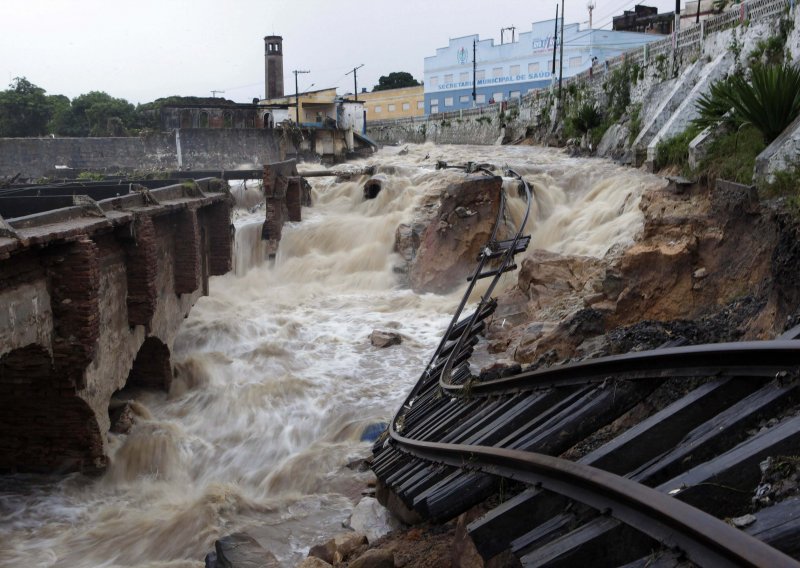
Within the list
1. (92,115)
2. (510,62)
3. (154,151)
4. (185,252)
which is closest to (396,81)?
(510,62)

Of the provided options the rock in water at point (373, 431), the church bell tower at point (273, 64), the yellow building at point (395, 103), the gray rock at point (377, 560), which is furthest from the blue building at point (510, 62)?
the gray rock at point (377, 560)

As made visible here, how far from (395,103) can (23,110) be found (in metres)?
29.4

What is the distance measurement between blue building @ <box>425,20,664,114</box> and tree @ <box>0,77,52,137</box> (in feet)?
94.7

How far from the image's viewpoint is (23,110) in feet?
156

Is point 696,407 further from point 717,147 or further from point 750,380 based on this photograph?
point 717,147

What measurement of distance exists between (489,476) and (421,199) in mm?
18518

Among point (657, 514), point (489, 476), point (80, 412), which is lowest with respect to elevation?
point (80, 412)

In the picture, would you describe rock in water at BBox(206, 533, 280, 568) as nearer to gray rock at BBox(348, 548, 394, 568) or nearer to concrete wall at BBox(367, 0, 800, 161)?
gray rock at BBox(348, 548, 394, 568)

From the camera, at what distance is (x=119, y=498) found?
8812 mm

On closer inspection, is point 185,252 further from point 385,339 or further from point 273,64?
point 273,64

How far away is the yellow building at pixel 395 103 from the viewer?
6262cm

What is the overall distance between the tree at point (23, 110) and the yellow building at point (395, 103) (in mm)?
24964

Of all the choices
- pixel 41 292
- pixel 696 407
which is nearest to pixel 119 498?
pixel 41 292

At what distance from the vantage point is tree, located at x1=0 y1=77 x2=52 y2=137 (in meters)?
46.8
